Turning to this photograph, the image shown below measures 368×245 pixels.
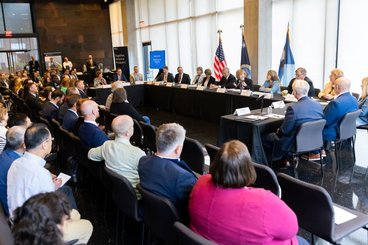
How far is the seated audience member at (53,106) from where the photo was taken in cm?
565

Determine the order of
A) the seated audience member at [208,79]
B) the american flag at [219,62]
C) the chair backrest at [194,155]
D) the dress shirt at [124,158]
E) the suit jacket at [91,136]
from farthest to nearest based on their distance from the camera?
1. the american flag at [219,62]
2. the seated audience member at [208,79]
3. the suit jacket at [91,136]
4. the chair backrest at [194,155]
5. the dress shirt at [124,158]

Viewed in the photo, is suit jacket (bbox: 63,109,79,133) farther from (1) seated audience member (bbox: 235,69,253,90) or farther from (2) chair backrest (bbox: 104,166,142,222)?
(1) seated audience member (bbox: 235,69,253,90)

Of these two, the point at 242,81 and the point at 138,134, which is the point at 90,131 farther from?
the point at 242,81

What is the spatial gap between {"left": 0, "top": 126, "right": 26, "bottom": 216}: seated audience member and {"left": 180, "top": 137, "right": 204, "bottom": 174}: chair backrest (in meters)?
1.57

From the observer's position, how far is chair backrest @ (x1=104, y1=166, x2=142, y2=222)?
238cm

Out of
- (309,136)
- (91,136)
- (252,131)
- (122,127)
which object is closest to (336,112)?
(309,136)

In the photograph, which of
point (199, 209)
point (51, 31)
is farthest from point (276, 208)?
point (51, 31)

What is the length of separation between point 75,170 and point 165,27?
10.4 m

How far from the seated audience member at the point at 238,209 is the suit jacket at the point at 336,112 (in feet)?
9.57

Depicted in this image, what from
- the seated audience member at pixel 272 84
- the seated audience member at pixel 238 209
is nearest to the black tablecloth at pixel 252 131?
the seated audience member at pixel 272 84

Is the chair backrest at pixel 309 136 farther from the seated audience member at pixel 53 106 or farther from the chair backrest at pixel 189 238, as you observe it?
the seated audience member at pixel 53 106

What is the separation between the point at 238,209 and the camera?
1650 millimetres

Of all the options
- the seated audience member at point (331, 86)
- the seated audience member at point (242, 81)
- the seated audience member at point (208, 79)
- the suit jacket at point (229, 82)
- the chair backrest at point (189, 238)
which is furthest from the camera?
the seated audience member at point (208, 79)

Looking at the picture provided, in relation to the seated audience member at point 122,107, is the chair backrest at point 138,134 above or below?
below
